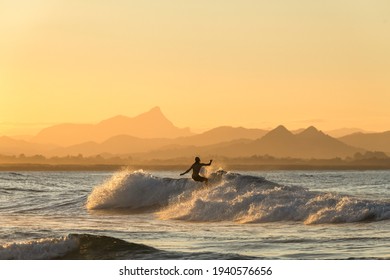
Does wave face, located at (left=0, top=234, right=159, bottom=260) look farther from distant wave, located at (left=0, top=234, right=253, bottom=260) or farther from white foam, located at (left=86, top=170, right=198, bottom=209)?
white foam, located at (left=86, top=170, right=198, bottom=209)

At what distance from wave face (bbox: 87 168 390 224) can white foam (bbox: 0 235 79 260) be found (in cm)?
834

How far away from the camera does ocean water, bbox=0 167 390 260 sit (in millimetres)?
19781

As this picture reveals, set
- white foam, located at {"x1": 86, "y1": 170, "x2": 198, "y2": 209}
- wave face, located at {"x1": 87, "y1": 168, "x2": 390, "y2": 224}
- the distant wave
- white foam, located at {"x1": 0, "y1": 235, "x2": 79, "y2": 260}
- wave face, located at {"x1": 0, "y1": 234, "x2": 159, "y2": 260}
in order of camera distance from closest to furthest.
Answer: the distant wave
white foam, located at {"x1": 0, "y1": 235, "x2": 79, "y2": 260}
wave face, located at {"x1": 0, "y1": 234, "x2": 159, "y2": 260}
wave face, located at {"x1": 87, "y1": 168, "x2": 390, "y2": 224}
white foam, located at {"x1": 86, "y1": 170, "x2": 198, "y2": 209}

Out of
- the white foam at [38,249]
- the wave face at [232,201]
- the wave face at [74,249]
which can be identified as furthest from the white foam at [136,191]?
the white foam at [38,249]

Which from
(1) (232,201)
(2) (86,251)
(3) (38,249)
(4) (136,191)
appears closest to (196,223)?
(1) (232,201)

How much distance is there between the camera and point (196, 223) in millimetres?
27016

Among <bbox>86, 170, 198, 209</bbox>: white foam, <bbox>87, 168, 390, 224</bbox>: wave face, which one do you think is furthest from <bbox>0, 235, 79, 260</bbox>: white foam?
<bbox>86, 170, 198, 209</bbox>: white foam

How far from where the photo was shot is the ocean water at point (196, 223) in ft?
64.9

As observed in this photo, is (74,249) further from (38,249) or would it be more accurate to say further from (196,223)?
(196,223)

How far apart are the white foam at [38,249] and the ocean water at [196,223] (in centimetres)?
2

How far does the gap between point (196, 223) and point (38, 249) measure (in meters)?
8.26

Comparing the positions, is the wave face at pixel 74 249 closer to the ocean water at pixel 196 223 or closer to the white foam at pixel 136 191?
the ocean water at pixel 196 223
